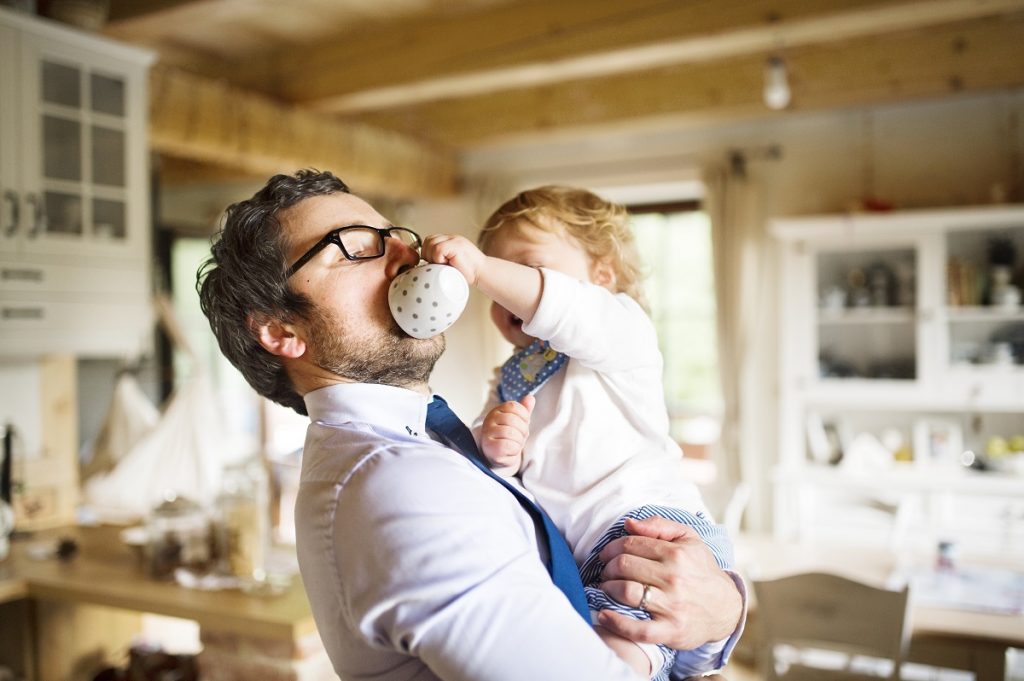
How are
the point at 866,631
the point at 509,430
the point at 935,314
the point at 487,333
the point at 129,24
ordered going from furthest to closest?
the point at 487,333, the point at 935,314, the point at 129,24, the point at 866,631, the point at 509,430

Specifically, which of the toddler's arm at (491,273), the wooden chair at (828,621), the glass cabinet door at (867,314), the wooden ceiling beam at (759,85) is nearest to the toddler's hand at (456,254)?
the toddler's arm at (491,273)

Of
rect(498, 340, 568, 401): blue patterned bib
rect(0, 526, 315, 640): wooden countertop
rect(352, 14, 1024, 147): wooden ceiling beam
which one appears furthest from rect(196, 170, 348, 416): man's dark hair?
rect(352, 14, 1024, 147): wooden ceiling beam

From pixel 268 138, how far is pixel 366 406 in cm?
335

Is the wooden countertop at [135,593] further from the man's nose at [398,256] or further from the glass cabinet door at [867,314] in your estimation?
the glass cabinet door at [867,314]

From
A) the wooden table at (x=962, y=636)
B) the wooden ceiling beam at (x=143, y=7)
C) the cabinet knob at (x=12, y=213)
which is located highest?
the wooden ceiling beam at (x=143, y=7)

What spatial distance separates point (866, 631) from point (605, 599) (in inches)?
70.4

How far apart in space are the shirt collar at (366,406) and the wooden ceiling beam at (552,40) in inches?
105

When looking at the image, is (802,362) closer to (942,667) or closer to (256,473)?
(942,667)

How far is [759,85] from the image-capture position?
173 inches

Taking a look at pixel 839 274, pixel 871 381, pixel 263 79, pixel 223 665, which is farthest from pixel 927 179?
pixel 223 665

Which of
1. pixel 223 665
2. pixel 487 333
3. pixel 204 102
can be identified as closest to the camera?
pixel 223 665

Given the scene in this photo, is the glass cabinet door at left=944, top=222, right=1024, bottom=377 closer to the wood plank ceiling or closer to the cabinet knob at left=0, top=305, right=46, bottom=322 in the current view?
the wood plank ceiling

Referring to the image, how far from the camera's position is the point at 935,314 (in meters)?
4.44

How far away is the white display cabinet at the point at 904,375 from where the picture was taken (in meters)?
4.33
